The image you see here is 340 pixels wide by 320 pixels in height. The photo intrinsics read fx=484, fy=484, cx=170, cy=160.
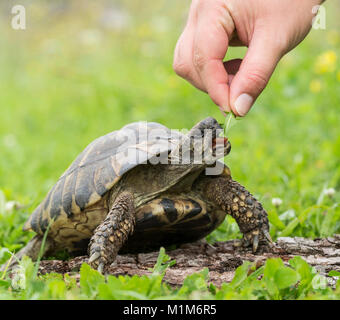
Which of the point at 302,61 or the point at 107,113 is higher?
the point at 302,61

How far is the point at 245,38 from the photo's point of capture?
2.52m

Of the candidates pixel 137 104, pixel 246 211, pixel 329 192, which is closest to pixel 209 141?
pixel 246 211

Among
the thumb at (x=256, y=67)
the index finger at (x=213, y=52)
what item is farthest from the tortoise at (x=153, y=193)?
the thumb at (x=256, y=67)

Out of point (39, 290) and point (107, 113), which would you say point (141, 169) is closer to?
point (39, 290)

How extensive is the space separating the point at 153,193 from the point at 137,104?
216 inches

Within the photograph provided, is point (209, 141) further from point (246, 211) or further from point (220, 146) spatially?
point (246, 211)

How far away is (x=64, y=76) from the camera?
35.5 ft

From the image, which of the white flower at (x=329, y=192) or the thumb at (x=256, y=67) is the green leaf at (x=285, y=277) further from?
the white flower at (x=329, y=192)

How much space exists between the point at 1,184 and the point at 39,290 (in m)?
4.16

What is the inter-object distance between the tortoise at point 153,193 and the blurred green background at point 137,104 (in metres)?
0.47

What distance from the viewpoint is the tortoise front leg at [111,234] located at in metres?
2.33

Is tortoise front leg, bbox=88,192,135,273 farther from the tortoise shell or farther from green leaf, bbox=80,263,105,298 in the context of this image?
green leaf, bbox=80,263,105,298
